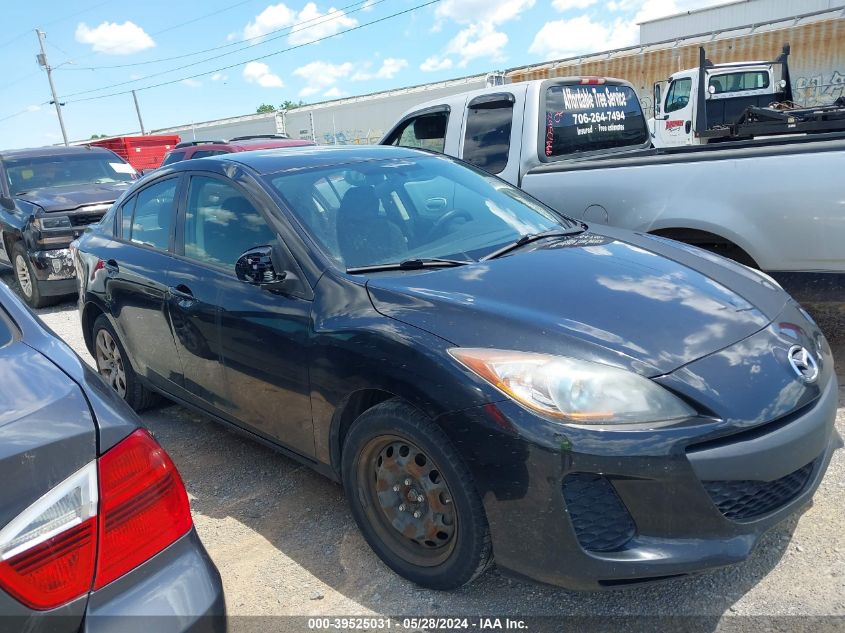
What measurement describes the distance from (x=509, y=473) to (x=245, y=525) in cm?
164

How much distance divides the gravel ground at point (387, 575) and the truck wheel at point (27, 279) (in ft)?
18.5

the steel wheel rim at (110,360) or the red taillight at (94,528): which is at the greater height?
the red taillight at (94,528)

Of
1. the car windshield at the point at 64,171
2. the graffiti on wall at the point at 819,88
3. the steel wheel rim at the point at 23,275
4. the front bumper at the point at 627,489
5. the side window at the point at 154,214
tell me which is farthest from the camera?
the graffiti on wall at the point at 819,88

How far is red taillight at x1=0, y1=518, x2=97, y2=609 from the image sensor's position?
1300 mm

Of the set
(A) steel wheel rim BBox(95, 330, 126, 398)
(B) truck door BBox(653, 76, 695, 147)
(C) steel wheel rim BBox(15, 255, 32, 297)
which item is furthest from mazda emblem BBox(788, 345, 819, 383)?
(B) truck door BBox(653, 76, 695, 147)

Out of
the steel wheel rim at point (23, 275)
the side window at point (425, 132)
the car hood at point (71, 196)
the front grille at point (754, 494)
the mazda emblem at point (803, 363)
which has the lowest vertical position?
the steel wheel rim at point (23, 275)

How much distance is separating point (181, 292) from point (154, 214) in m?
0.78

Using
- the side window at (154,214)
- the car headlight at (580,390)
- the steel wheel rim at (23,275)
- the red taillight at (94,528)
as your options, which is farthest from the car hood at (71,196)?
the red taillight at (94,528)

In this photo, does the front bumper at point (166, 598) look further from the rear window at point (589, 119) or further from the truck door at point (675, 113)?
the truck door at point (675, 113)

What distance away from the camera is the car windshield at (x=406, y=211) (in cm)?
300

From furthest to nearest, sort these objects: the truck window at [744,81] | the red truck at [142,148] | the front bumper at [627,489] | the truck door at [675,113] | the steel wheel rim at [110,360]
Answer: the red truck at [142,148] → the truck door at [675,113] → the truck window at [744,81] → the steel wheel rim at [110,360] → the front bumper at [627,489]

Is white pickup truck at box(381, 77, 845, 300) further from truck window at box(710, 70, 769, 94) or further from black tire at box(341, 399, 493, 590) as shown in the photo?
truck window at box(710, 70, 769, 94)

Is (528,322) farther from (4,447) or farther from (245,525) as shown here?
(245,525)

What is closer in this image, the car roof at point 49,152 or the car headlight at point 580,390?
A: the car headlight at point 580,390
